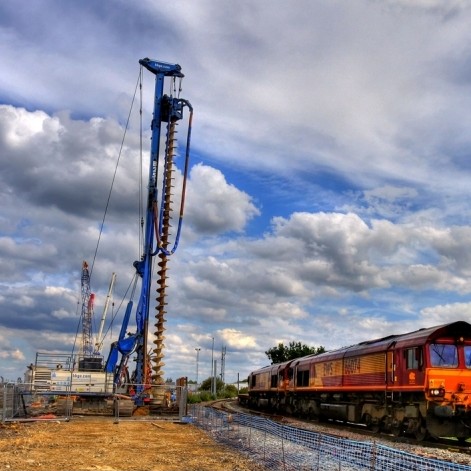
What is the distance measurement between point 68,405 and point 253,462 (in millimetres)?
15470

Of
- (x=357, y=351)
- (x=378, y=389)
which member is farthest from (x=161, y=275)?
(x=378, y=389)

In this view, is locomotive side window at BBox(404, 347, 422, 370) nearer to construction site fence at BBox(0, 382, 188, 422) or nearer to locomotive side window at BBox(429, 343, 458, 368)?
locomotive side window at BBox(429, 343, 458, 368)

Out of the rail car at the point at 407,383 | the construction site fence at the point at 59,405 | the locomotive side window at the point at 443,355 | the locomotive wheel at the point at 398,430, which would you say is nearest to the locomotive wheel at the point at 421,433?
the rail car at the point at 407,383

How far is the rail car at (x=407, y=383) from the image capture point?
21453 mm

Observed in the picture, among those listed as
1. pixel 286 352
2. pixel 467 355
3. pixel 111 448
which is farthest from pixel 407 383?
pixel 286 352

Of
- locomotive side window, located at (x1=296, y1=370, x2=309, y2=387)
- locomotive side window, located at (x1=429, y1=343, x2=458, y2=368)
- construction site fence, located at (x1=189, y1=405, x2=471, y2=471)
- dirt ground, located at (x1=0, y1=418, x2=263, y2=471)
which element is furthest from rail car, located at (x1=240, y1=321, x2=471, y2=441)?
dirt ground, located at (x1=0, y1=418, x2=263, y2=471)

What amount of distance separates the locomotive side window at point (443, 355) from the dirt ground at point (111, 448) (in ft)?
26.2

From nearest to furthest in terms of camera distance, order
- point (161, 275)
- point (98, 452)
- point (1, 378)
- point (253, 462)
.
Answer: point (253, 462), point (98, 452), point (1, 378), point (161, 275)

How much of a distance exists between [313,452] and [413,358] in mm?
8315

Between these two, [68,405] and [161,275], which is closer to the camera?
[68,405]

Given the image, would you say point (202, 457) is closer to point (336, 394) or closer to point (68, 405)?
point (68, 405)

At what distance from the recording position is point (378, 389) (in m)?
25.6

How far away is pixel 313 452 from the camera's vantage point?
1587 cm

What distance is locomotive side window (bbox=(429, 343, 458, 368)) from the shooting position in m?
22.1
